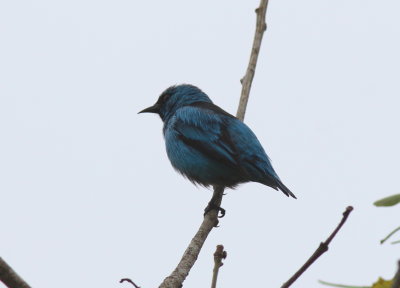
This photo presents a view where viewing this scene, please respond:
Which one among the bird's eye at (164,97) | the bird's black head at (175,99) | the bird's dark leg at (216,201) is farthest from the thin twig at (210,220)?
the bird's eye at (164,97)

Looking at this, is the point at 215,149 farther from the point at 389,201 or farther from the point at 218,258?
the point at 389,201

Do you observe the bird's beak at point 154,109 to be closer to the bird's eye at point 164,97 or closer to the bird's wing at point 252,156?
the bird's eye at point 164,97

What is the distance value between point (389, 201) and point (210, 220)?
3612 millimetres

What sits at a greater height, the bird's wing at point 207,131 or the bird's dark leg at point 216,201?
the bird's wing at point 207,131

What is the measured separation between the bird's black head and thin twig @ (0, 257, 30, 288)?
6.89 meters

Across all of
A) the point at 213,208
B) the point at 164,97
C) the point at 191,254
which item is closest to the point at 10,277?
the point at 191,254

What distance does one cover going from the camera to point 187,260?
4.03 meters

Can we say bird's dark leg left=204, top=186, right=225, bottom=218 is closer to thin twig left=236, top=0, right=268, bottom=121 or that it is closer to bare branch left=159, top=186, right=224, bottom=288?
bare branch left=159, top=186, right=224, bottom=288

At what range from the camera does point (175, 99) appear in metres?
9.02

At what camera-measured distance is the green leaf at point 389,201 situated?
183cm

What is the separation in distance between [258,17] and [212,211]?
2147 millimetres

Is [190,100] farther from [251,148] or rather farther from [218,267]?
[218,267]

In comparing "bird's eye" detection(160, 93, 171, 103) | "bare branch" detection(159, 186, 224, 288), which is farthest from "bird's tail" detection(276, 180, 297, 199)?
"bird's eye" detection(160, 93, 171, 103)

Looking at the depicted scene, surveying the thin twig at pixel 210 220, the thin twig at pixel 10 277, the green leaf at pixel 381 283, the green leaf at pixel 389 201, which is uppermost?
the thin twig at pixel 210 220
